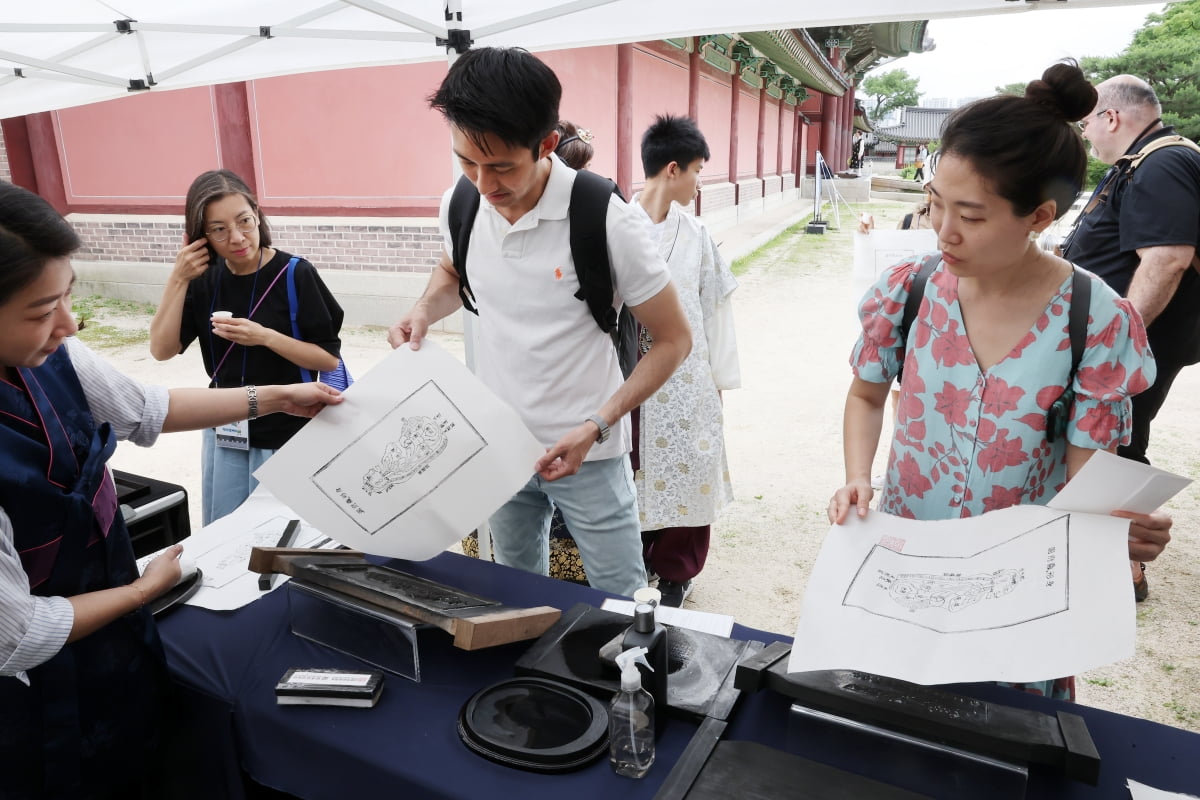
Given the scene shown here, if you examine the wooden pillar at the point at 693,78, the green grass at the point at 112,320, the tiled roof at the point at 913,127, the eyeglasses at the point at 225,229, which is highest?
the tiled roof at the point at 913,127

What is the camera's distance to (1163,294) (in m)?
2.43

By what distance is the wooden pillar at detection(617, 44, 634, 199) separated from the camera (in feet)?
27.7

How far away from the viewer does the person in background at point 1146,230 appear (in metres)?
2.40

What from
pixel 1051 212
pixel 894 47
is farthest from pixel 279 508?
pixel 894 47

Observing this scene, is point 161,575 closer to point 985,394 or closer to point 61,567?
point 61,567

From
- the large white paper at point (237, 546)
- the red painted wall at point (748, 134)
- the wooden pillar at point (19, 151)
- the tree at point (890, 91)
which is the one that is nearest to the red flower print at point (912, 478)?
the large white paper at point (237, 546)

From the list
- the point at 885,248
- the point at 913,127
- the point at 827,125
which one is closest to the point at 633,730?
the point at 885,248

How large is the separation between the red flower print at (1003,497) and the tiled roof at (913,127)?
1809 inches

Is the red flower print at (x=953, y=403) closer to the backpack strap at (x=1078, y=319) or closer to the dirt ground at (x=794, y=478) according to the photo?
the backpack strap at (x=1078, y=319)

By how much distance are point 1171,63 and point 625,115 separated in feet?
65.0

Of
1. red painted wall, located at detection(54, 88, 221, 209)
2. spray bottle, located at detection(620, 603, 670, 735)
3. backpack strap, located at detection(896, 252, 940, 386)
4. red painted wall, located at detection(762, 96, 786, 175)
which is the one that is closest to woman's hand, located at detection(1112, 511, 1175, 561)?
backpack strap, located at detection(896, 252, 940, 386)

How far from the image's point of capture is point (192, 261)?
2.01 metres

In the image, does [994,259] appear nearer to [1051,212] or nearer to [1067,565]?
[1051,212]

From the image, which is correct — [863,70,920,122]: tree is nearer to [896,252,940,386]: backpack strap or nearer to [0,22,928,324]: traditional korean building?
[0,22,928,324]: traditional korean building
